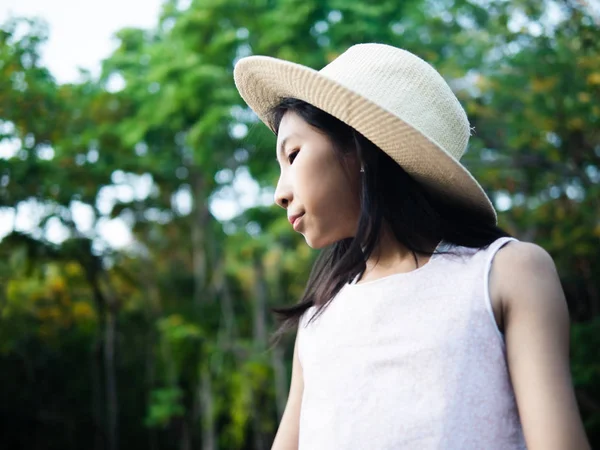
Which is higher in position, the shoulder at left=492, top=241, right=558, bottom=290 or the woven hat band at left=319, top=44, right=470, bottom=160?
the woven hat band at left=319, top=44, right=470, bottom=160

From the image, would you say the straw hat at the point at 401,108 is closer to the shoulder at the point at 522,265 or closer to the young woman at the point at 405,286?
the young woman at the point at 405,286

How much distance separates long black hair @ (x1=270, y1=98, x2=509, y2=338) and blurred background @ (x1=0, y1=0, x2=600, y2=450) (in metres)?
3.42

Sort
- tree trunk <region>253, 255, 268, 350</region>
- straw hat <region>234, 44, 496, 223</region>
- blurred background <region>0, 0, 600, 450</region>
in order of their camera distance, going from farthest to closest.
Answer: tree trunk <region>253, 255, 268, 350</region> → blurred background <region>0, 0, 600, 450</region> → straw hat <region>234, 44, 496, 223</region>

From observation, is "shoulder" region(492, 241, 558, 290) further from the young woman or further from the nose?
the nose

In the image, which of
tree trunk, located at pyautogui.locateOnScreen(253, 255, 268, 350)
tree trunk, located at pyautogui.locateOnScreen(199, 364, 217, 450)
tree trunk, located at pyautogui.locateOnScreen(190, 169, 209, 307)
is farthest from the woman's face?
tree trunk, located at pyautogui.locateOnScreen(190, 169, 209, 307)

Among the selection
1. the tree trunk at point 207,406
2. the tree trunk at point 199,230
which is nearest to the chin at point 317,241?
the tree trunk at point 207,406

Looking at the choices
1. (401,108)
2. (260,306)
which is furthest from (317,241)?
(260,306)

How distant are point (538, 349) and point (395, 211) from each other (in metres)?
0.32

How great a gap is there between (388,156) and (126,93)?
312 inches

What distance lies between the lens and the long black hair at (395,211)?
3.50ft

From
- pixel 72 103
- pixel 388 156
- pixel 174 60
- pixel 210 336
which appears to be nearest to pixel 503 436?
pixel 388 156

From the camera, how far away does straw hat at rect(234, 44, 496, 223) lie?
1.00 metres

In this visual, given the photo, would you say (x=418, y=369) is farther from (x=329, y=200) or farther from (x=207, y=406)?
(x=207, y=406)

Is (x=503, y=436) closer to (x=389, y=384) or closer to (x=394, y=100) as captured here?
(x=389, y=384)
